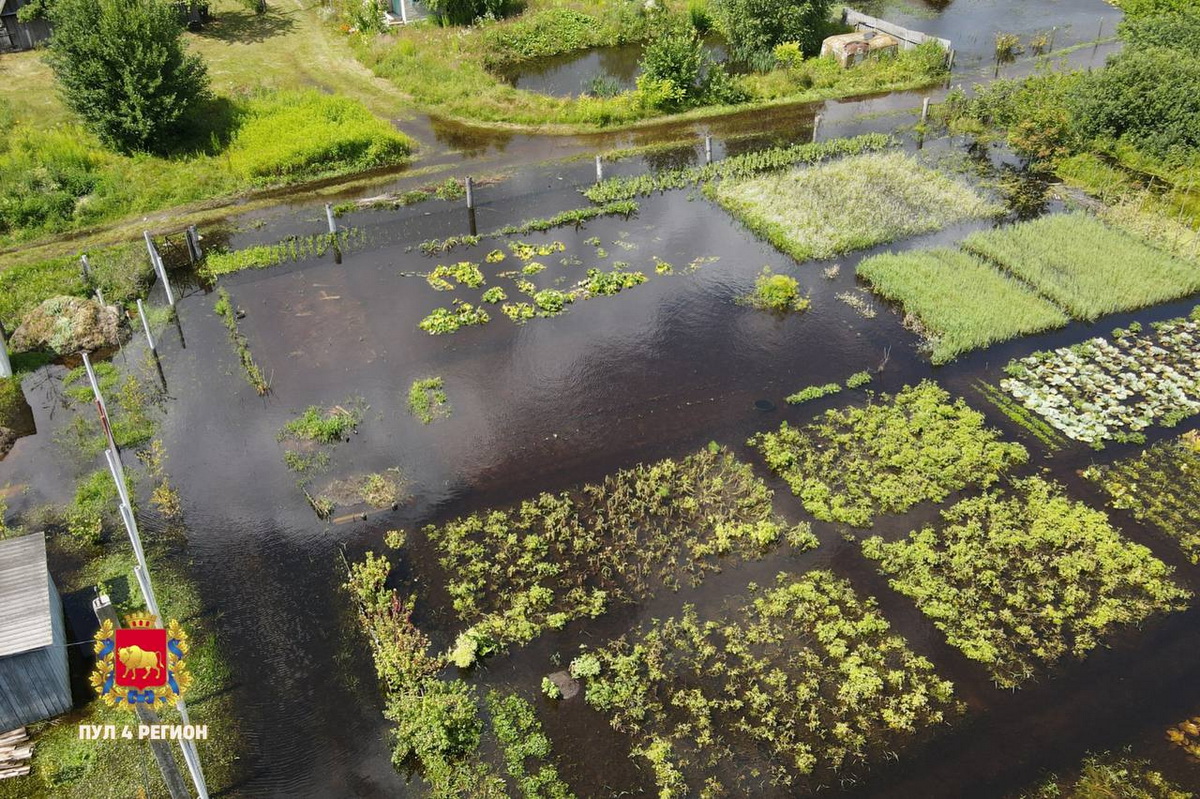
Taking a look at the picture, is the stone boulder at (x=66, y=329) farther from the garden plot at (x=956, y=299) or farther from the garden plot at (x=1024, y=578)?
the garden plot at (x=956, y=299)

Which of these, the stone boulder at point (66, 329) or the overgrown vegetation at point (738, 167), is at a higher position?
the overgrown vegetation at point (738, 167)

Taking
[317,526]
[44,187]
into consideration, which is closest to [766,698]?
[317,526]

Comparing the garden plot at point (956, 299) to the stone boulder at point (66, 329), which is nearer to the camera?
the stone boulder at point (66, 329)

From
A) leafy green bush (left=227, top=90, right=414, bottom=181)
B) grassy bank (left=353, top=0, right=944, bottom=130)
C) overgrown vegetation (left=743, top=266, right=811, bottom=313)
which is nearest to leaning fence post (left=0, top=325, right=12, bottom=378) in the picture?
leafy green bush (left=227, top=90, right=414, bottom=181)

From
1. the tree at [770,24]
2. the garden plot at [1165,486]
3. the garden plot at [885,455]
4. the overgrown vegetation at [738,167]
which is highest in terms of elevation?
the tree at [770,24]

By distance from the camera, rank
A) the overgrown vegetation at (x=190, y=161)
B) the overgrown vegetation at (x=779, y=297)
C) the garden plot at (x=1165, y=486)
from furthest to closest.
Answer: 1. the overgrown vegetation at (x=190, y=161)
2. the overgrown vegetation at (x=779, y=297)
3. the garden plot at (x=1165, y=486)

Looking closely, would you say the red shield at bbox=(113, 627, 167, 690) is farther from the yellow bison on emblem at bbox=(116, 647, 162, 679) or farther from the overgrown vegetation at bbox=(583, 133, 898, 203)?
the overgrown vegetation at bbox=(583, 133, 898, 203)

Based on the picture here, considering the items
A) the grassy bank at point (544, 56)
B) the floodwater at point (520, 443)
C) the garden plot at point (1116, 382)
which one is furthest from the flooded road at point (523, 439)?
the grassy bank at point (544, 56)

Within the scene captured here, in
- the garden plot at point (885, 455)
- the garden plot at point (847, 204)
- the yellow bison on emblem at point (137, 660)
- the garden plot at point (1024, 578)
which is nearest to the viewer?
the yellow bison on emblem at point (137, 660)
